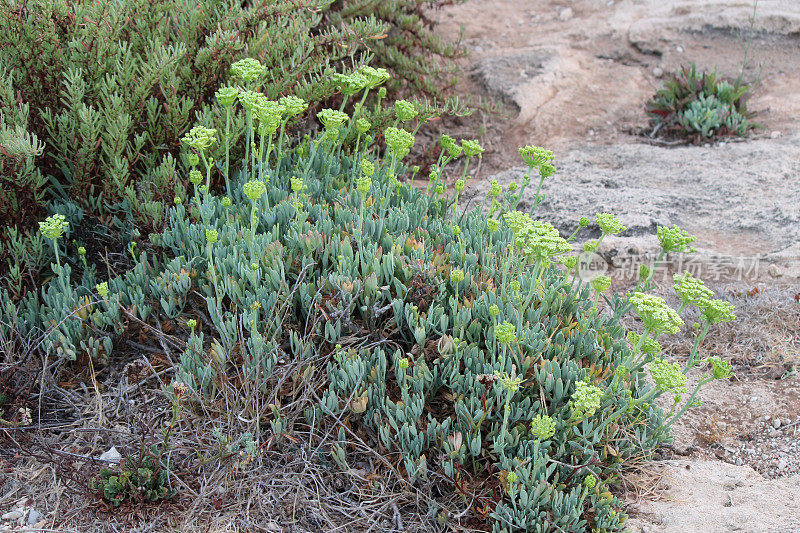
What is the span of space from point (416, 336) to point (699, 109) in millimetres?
4177

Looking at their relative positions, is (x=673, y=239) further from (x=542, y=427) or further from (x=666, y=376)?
Result: (x=542, y=427)

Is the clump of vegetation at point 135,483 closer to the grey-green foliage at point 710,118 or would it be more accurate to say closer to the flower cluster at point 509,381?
the flower cluster at point 509,381

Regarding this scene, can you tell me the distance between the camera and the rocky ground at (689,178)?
2832 mm

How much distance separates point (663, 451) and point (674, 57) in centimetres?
534

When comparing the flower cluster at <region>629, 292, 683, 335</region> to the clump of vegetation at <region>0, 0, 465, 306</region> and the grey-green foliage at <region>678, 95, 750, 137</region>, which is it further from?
the grey-green foliage at <region>678, 95, 750, 137</region>

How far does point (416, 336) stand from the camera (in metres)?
2.83

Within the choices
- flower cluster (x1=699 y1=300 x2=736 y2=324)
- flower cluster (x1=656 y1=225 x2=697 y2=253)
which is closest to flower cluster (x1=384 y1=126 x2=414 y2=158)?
flower cluster (x1=656 y1=225 x2=697 y2=253)

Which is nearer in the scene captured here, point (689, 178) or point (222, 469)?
point (222, 469)

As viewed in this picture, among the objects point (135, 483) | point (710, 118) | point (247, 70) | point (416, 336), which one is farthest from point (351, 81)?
point (710, 118)

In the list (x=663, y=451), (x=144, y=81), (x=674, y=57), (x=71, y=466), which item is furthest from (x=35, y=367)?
(x=674, y=57)

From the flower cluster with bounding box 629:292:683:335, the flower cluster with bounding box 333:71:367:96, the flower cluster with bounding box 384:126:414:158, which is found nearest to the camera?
the flower cluster with bounding box 629:292:683:335

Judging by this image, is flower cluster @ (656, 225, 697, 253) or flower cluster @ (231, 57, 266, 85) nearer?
flower cluster @ (656, 225, 697, 253)

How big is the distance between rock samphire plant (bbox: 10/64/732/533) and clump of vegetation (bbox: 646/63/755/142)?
305cm

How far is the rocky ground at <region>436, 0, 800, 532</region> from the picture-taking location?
283 cm
